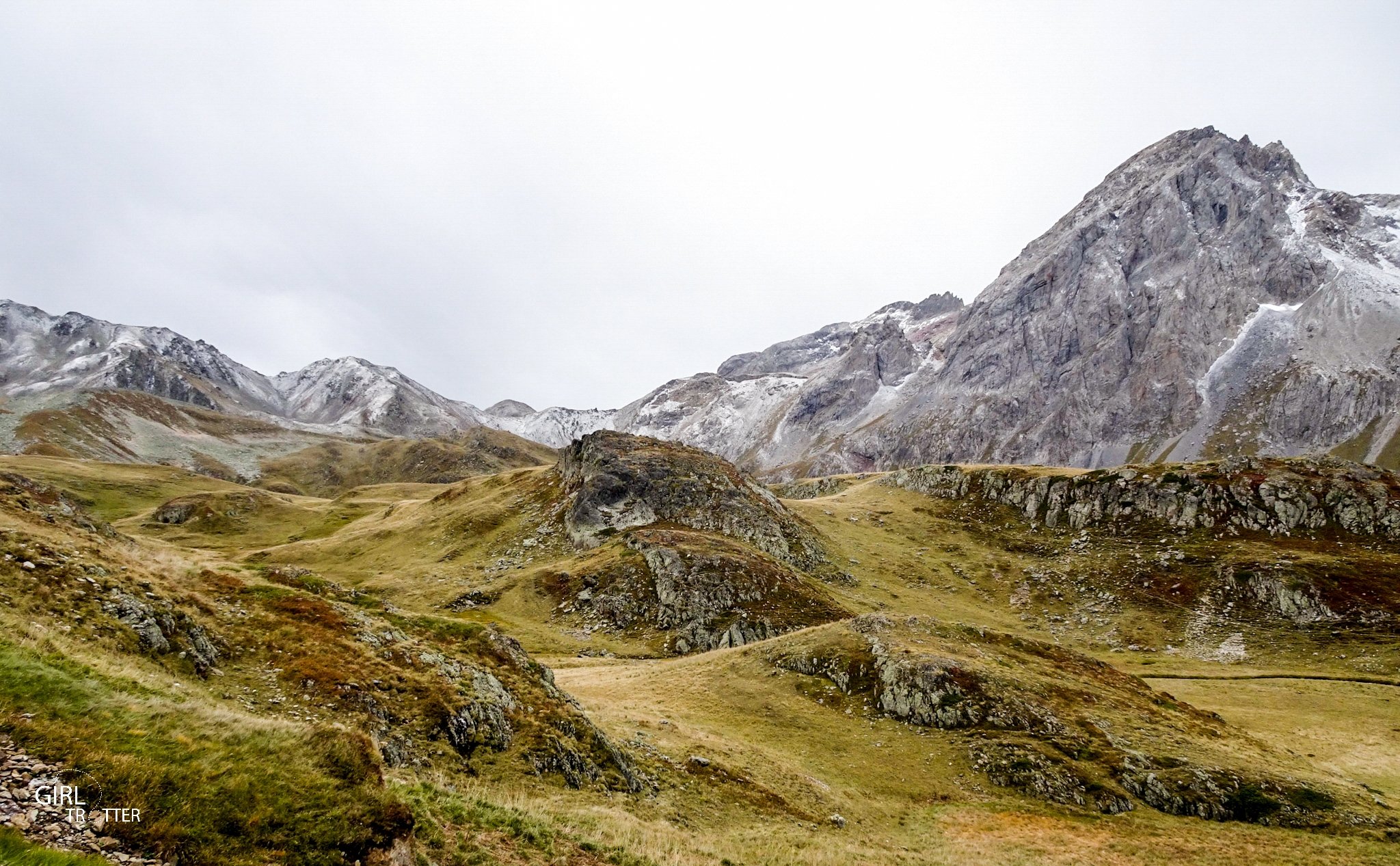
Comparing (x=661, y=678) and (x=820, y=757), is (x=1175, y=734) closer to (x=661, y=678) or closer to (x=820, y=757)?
(x=820, y=757)

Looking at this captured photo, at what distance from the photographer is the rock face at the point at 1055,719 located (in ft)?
100

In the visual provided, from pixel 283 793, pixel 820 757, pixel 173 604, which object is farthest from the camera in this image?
pixel 820 757

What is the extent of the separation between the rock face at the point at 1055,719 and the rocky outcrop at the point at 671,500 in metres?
35.8

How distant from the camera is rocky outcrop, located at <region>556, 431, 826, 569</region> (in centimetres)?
8438

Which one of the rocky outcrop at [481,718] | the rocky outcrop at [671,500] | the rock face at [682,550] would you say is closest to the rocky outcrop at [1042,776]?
the rocky outcrop at [481,718]

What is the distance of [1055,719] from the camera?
118 feet

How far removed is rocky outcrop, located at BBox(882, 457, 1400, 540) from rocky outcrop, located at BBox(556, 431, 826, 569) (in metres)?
44.2

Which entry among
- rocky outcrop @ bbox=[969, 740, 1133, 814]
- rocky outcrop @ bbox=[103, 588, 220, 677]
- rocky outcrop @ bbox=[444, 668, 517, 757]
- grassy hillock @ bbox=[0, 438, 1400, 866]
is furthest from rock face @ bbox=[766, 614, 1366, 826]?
rocky outcrop @ bbox=[103, 588, 220, 677]

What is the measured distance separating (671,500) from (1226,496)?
8162 cm

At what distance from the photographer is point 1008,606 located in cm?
8444

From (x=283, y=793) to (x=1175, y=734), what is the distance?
148 ft

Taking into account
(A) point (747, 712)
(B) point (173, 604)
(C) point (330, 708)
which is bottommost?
(A) point (747, 712)

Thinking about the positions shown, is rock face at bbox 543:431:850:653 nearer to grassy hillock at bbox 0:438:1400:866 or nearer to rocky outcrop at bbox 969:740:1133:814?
grassy hillock at bbox 0:438:1400:866

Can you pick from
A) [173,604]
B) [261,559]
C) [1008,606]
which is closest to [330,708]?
[173,604]
